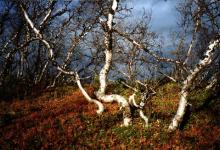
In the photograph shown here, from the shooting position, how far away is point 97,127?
625 inches

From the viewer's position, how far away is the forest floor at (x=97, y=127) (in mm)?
13945

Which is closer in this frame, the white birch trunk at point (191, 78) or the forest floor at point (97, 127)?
the forest floor at point (97, 127)

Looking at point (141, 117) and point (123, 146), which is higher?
point (141, 117)

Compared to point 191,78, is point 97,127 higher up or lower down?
lower down

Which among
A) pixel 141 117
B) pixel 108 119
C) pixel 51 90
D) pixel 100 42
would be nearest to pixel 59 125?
pixel 108 119

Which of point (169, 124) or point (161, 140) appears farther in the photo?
point (169, 124)

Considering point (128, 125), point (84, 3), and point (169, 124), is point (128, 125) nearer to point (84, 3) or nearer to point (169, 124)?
point (169, 124)

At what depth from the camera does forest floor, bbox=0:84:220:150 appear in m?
13.9

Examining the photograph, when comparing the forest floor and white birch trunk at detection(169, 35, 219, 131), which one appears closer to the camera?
the forest floor

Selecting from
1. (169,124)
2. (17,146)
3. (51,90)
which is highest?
(51,90)

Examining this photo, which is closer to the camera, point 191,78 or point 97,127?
point 191,78

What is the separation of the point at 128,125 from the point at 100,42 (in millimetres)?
23886

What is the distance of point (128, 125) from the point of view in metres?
15.8

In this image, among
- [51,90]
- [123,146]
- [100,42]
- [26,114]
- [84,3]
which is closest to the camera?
[123,146]
